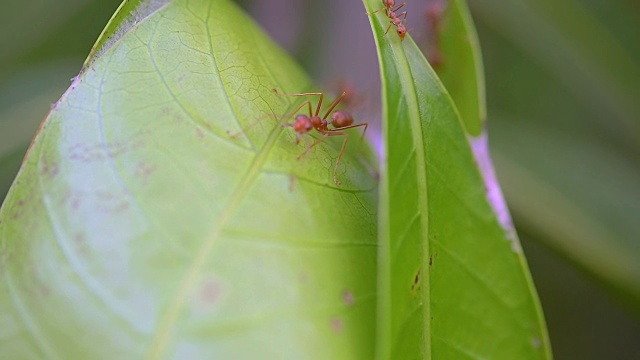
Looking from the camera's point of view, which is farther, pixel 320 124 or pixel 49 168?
pixel 320 124

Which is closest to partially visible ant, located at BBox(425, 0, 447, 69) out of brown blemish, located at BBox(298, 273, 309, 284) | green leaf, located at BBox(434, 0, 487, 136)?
green leaf, located at BBox(434, 0, 487, 136)

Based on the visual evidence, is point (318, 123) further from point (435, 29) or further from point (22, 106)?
point (22, 106)

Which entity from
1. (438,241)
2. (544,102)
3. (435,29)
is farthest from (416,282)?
(544,102)

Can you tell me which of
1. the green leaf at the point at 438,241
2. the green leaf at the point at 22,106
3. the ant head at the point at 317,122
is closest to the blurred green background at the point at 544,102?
the green leaf at the point at 22,106

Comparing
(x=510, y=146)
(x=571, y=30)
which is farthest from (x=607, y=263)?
(x=571, y=30)

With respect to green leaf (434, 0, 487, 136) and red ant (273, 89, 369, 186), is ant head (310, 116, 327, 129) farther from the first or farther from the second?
green leaf (434, 0, 487, 136)

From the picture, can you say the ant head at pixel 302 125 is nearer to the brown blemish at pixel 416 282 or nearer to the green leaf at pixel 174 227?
the green leaf at pixel 174 227
